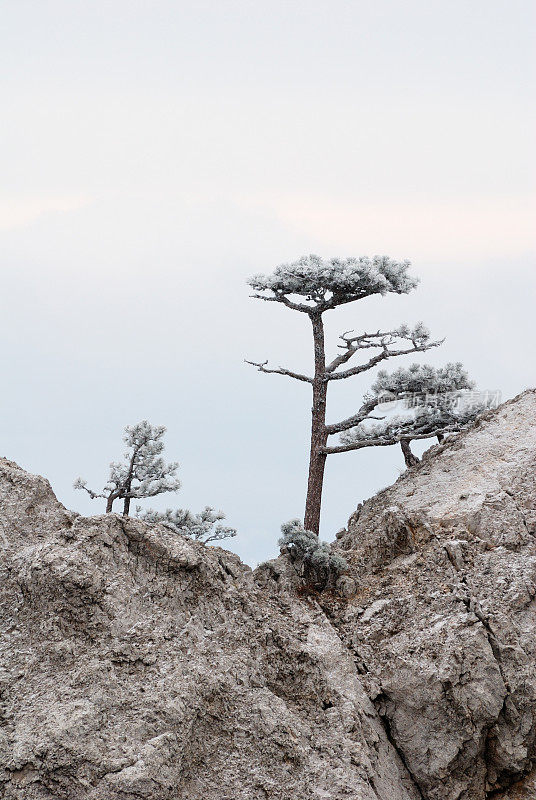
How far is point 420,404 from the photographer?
82.2 feet

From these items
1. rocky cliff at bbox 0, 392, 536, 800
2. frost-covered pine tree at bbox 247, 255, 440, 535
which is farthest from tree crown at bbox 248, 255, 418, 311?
rocky cliff at bbox 0, 392, 536, 800

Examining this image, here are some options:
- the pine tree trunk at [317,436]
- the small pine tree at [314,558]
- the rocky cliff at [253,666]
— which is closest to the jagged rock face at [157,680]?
the rocky cliff at [253,666]

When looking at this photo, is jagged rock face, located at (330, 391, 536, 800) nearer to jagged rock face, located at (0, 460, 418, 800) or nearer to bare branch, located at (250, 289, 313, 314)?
jagged rock face, located at (0, 460, 418, 800)

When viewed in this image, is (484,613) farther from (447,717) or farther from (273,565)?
(273,565)

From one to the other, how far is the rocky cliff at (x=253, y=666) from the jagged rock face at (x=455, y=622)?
4 cm

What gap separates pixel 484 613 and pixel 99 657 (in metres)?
7.79

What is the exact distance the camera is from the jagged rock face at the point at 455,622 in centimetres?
1452

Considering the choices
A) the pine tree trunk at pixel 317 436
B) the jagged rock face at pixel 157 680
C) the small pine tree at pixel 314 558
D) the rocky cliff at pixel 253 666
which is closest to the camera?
the jagged rock face at pixel 157 680

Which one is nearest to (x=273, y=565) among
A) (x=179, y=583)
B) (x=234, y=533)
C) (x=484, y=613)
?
(x=179, y=583)

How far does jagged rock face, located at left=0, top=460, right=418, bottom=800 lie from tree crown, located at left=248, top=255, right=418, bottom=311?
10.6 meters

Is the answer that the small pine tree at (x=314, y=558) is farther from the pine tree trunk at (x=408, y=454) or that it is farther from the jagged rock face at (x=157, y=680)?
the pine tree trunk at (x=408, y=454)

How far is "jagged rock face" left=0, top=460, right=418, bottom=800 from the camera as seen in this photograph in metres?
12.3

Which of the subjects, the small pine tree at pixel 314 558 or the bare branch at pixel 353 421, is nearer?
the small pine tree at pixel 314 558

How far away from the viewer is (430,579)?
16578mm
